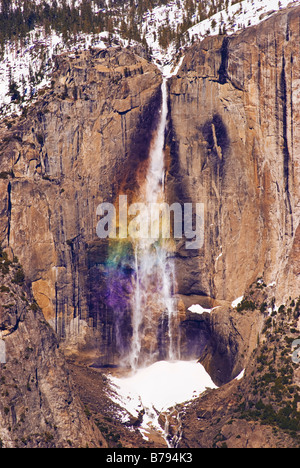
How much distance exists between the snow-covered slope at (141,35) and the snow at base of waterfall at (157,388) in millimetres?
41495

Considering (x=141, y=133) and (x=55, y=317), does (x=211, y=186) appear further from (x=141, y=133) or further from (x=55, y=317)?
(x=55, y=317)

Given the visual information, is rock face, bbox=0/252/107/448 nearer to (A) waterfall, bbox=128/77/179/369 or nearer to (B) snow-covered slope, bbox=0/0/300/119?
(A) waterfall, bbox=128/77/179/369

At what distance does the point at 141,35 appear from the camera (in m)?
172

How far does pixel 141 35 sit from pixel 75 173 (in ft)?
93.5

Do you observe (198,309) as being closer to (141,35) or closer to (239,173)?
(239,173)

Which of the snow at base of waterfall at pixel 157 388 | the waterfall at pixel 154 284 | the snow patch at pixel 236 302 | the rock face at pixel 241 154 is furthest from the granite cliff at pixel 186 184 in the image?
the snow at base of waterfall at pixel 157 388

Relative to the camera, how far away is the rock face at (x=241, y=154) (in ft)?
491

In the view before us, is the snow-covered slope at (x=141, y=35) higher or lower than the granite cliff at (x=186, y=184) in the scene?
higher

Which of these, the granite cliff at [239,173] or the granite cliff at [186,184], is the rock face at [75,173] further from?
the granite cliff at [239,173]

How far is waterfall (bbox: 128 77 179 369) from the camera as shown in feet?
512

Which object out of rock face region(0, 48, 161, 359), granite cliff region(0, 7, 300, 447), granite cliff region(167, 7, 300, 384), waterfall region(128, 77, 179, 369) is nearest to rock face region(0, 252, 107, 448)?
granite cliff region(0, 7, 300, 447)

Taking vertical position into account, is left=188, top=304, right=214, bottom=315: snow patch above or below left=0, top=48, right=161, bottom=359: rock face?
below

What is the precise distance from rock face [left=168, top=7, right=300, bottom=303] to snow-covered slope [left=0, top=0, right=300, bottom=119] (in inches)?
234
